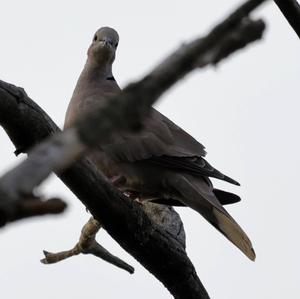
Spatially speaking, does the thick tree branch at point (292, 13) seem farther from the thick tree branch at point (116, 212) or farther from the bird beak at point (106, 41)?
the bird beak at point (106, 41)

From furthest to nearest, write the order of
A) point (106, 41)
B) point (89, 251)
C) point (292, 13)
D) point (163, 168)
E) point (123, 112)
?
point (106, 41)
point (163, 168)
point (89, 251)
point (292, 13)
point (123, 112)

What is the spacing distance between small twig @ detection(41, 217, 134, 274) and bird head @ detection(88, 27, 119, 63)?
5.71 ft

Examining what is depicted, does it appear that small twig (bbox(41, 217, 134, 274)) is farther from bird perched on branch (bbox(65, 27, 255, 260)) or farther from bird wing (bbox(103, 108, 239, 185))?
bird wing (bbox(103, 108, 239, 185))

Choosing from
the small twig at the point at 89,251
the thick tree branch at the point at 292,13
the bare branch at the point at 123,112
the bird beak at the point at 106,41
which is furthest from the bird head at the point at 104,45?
the bare branch at the point at 123,112

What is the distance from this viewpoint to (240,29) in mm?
959

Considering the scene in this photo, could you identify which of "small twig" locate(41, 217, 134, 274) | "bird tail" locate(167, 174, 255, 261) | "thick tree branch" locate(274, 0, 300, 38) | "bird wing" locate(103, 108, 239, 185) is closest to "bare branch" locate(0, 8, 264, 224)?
"thick tree branch" locate(274, 0, 300, 38)

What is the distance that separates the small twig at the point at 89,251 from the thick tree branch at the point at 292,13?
1891mm

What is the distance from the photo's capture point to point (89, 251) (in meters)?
4.18

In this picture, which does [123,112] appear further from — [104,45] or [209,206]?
[104,45]

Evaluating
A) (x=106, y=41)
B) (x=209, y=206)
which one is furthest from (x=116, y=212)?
(x=106, y=41)

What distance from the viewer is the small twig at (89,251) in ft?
13.3

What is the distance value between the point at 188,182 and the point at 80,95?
3.81 ft

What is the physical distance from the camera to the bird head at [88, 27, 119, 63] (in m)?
5.43

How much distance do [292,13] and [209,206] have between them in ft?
6.96
